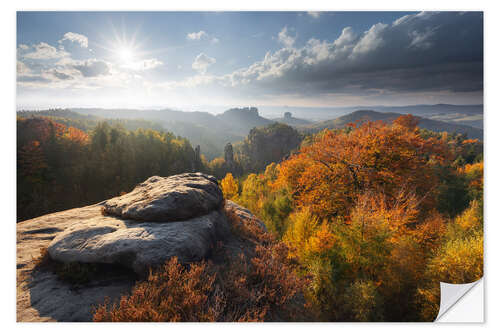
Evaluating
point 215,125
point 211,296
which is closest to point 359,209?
point 211,296

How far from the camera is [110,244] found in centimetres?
455

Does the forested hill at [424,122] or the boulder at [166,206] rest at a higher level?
the forested hill at [424,122]

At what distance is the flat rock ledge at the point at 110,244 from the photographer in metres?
3.91

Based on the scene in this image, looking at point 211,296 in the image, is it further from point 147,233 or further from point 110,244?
point 110,244

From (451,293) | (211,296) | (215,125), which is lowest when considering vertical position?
(451,293)

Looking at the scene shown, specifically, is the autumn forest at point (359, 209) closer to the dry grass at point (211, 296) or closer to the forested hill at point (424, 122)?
the dry grass at point (211, 296)

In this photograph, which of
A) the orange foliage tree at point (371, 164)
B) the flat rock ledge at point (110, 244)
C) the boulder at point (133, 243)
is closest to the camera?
the flat rock ledge at point (110, 244)

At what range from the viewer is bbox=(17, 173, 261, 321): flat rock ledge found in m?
3.91

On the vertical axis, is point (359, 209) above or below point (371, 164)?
below

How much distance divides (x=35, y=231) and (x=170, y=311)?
6.13m
